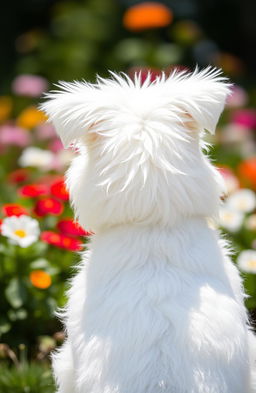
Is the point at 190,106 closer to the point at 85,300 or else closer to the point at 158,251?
the point at 158,251

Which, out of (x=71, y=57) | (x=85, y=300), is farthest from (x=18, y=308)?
(x=71, y=57)

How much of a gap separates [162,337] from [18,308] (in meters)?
1.30

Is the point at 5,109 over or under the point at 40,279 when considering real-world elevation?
under

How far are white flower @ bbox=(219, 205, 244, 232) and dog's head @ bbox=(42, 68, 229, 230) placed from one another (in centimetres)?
143

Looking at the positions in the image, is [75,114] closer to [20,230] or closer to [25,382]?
[20,230]

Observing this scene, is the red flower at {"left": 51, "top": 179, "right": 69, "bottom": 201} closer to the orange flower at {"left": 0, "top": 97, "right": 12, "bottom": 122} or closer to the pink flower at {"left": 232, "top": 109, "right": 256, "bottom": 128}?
the pink flower at {"left": 232, "top": 109, "right": 256, "bottom": 128}

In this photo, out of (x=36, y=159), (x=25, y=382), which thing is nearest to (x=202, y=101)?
(x=25, y=382)

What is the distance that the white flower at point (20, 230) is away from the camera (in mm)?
3061

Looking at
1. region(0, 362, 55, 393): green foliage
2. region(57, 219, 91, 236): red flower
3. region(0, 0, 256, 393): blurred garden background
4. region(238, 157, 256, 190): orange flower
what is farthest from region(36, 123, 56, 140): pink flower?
region(0, 362, 55, 393): green foliage

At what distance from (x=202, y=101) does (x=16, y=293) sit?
1454mm

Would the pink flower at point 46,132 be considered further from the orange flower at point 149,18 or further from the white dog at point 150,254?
the white dog at point 150,254

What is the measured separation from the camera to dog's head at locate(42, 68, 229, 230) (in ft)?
7.27

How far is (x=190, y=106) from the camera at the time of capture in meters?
2.23

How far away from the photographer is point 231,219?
3740 mm
